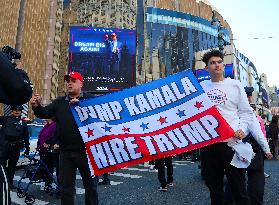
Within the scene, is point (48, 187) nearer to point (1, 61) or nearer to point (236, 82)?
point (236, 82)

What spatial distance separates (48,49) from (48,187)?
2798 inches

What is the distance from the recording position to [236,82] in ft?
11.6

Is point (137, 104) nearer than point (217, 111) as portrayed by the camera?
No

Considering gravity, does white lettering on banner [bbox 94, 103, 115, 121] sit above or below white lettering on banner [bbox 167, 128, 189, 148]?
above

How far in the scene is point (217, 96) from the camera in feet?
12.0

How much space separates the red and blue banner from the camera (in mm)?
4043

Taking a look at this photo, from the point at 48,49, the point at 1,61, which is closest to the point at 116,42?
the point at 1,61

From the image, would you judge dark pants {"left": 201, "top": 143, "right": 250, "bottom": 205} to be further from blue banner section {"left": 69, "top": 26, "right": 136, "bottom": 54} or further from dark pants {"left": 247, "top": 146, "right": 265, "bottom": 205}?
blue banner section {"left": 69, "top": 26, "right": 136, "bottom": 54}

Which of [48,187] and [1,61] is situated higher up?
[1,61]

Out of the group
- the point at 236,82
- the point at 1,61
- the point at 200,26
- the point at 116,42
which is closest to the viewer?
the point at 1,61

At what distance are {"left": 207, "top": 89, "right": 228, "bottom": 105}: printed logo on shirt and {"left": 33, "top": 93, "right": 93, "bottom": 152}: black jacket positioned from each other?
1738 millimetres

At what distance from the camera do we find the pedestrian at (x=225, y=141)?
130 inches

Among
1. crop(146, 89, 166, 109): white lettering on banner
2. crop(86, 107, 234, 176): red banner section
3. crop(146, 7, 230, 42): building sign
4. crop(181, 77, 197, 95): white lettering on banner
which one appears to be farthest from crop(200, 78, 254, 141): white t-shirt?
crop(146, 7, 230, 42): building sign

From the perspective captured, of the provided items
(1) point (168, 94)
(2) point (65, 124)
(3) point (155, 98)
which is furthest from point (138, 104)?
(2) point (65, 124)
